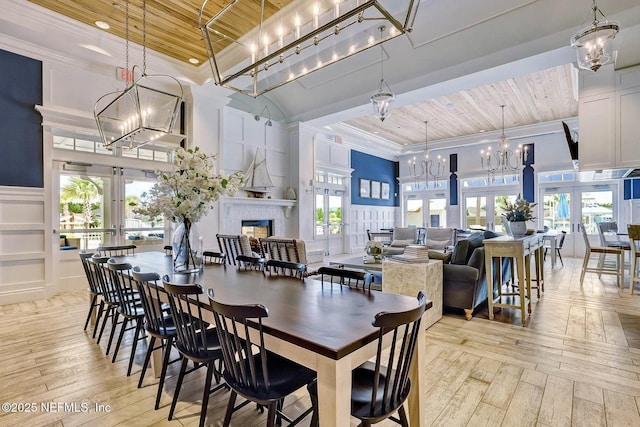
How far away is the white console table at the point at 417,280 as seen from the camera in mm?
3275

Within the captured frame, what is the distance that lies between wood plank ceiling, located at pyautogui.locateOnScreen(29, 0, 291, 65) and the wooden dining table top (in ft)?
10.7

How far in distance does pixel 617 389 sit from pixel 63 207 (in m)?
6.71

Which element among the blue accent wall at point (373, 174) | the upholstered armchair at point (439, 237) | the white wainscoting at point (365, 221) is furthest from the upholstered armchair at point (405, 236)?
the blue accent wall at point (373, 174)

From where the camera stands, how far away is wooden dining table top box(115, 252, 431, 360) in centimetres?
121

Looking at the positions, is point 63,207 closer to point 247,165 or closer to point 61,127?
point 61,127

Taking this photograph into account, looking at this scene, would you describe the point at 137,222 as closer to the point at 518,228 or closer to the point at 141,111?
the point at 141,111

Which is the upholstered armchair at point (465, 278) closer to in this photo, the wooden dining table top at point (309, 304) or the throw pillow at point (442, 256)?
the throw pillow at point (442, 256)

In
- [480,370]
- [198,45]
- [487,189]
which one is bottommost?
[480,370]

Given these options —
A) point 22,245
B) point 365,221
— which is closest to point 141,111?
point 22,245

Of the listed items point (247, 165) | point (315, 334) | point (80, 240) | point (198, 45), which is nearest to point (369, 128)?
point (247, 165)

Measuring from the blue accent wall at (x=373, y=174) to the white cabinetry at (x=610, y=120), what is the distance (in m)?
6.10

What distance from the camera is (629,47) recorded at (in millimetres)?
3660

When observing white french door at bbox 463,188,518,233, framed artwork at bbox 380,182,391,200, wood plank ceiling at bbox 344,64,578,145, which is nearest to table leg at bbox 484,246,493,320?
wood plank ceiling at bbox 344,64,578,145

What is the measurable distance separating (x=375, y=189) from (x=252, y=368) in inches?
386
